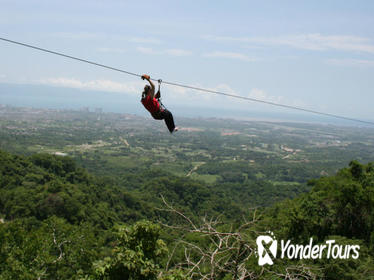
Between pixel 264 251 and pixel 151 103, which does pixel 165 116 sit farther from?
pixel 264 251

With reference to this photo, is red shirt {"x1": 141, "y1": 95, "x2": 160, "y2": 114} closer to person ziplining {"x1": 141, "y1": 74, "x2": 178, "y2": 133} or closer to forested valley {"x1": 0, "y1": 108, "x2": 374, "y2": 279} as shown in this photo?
person ziplining {"x1": 141, "y1": 74, "x2": 178, "y2": 133}

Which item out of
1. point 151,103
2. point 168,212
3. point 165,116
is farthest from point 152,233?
A: point 168,212

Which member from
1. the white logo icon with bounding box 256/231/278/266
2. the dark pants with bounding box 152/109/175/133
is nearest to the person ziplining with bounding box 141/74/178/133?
the dark pants with bounding box 152/109/175/133

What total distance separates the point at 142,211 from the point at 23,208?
14.6 metres

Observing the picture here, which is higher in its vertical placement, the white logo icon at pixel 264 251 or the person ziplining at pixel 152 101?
the person ziplining at pixel 152 101

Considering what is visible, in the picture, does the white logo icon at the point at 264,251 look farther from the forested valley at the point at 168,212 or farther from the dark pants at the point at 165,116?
the dark pants at the point at 165,116

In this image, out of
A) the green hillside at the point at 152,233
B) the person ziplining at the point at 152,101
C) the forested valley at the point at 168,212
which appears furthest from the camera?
the forested valley at the point at 168,212

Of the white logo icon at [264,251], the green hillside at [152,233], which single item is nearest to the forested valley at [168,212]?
the green hillside at [152,233]

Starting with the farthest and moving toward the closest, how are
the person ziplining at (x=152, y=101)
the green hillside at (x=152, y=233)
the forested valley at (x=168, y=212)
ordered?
the forested valley at (x=168, y=212) < the green hillside at (x=152, y=233) < the person ziplining at (x=152, y=101)

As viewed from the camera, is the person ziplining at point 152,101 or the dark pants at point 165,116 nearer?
the person ziplining at point 152,101

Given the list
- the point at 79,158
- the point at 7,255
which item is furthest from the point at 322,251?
the point at 79,158

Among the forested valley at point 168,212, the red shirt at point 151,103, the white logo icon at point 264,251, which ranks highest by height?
the red shirt at point 151,103

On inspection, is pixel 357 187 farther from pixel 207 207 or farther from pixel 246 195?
pixel 246 195

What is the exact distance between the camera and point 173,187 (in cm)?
4500
